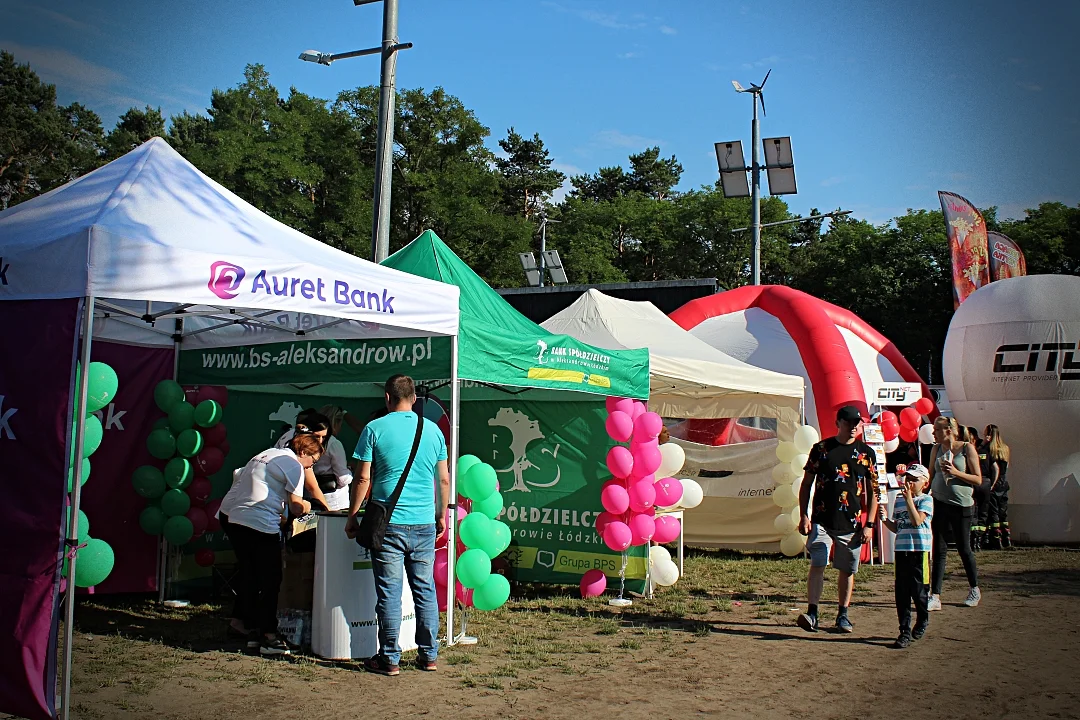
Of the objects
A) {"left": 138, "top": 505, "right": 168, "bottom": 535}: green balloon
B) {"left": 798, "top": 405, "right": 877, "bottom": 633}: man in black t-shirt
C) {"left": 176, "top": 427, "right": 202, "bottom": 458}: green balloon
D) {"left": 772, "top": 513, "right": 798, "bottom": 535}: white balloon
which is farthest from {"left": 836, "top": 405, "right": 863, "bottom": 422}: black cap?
{"left": 138, "top": 505, "right": 168, "bottom": 535}: green balloon

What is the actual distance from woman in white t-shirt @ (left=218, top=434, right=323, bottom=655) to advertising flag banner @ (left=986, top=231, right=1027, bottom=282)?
20.1m

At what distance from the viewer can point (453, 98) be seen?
3991 centimetres

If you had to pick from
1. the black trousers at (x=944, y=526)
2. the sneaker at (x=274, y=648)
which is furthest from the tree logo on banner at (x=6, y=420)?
the black trousers at (x=944, y=526)

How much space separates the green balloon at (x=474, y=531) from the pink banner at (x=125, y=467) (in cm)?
318

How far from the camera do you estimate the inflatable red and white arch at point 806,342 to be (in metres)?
13.9

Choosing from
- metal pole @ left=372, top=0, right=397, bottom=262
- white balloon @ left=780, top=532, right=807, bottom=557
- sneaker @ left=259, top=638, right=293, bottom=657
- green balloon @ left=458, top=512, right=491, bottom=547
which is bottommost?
sneaker @ left=259, top=638, right=293, bottom=657

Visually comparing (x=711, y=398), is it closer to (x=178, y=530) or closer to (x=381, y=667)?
(x=178, y=530)

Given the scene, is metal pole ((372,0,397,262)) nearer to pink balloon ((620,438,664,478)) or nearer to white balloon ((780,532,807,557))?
pink balloon ((620,438,664,478))

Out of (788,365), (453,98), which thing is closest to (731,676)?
(788,365)

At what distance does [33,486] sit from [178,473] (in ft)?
11.5

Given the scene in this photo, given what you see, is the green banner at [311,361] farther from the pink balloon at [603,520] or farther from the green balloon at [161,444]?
the pink balloon at [603,520]

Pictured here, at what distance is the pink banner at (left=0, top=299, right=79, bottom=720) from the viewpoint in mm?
4301

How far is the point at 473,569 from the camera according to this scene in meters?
6.64

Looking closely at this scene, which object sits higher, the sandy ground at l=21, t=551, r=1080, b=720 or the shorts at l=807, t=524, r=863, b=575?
the shorts at l=807, t=524, r=863, b=575
